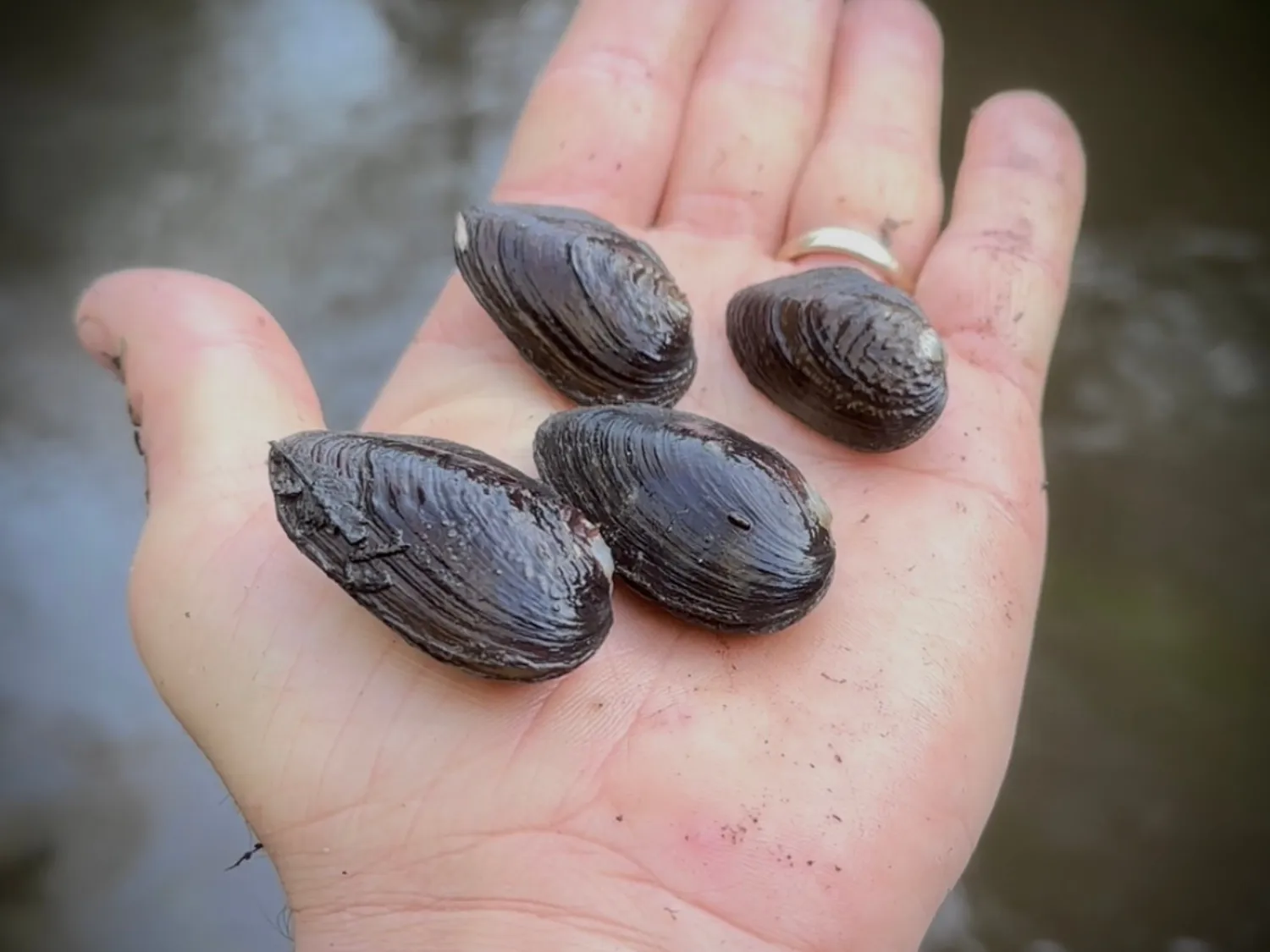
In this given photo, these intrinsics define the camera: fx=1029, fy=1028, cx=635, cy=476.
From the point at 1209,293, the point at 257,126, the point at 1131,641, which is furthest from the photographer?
the point at 257,126

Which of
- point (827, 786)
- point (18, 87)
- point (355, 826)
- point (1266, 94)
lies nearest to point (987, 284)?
point (827, 786)

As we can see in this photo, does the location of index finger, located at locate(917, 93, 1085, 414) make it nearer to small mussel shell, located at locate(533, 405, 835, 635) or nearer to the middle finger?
the middle finger

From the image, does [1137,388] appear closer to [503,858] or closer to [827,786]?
[827,786]

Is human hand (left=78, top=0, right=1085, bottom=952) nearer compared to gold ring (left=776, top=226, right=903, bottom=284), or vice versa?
human hand (left=78, top=0, right=1085, bottom=952)

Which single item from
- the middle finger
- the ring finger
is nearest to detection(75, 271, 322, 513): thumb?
the middle finger

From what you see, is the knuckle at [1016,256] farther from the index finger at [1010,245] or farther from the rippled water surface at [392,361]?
the rippled water surface at [392,361]

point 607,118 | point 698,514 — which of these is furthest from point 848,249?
point 698,514
